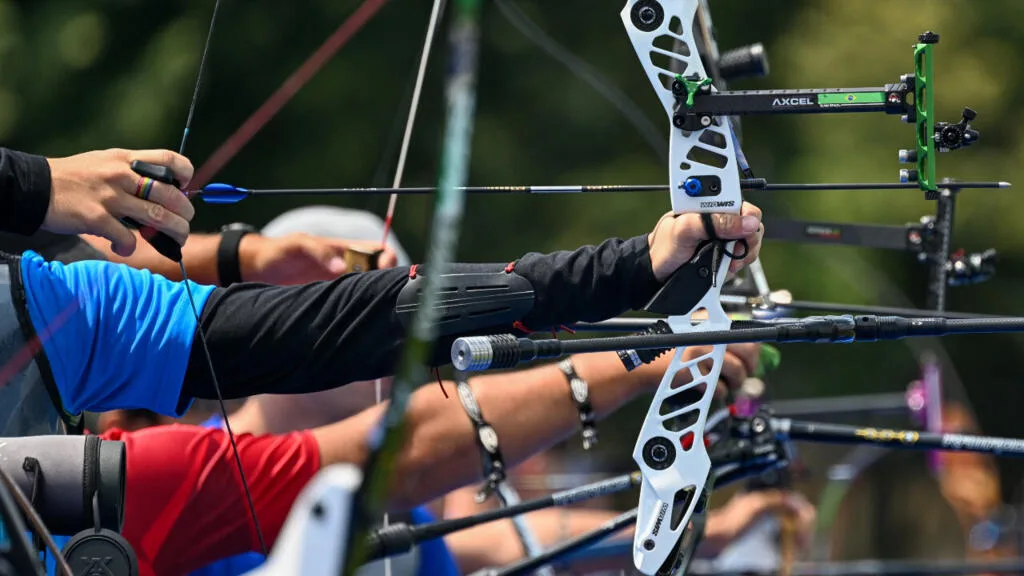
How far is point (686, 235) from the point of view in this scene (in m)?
2.59

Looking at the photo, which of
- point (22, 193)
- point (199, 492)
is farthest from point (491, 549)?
point (22, 193)

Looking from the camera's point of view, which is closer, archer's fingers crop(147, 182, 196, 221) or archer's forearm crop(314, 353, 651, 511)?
archer's fingers crop(147, 182, 196, 221)

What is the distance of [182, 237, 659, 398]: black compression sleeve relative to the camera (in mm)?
2604

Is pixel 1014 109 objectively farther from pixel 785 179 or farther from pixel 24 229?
pixel 24 229

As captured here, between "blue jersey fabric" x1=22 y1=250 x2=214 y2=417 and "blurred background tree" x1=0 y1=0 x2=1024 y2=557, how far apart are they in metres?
4.82

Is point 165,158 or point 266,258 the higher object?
point 165,158

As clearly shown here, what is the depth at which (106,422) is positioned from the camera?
416cm

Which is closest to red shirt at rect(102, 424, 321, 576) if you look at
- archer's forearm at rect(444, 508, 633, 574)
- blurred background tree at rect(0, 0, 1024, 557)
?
archer's forearm at rect(444, 508, 633, 574)

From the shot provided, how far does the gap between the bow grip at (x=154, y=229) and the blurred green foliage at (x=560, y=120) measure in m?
5.09

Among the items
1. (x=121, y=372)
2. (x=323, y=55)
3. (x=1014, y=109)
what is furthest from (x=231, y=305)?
(x=1014, y=109)

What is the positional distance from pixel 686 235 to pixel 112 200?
0.93 meters

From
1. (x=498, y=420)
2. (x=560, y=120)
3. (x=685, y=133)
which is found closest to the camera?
(x=685, y=133)

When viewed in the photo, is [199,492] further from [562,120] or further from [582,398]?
[562,120]

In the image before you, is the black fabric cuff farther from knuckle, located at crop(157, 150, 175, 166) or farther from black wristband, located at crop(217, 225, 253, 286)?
black wristband, located at crop(217, 225, 253, 286)
